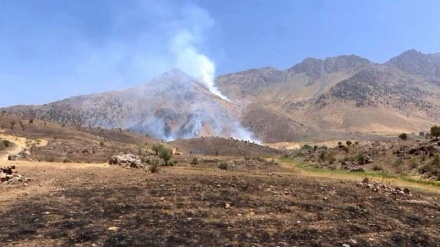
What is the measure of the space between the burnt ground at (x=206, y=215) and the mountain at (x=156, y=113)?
396 feet

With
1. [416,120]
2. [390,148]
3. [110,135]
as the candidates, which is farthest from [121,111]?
[390,148]

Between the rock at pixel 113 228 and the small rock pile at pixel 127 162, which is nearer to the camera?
the rock at pixel 113 228

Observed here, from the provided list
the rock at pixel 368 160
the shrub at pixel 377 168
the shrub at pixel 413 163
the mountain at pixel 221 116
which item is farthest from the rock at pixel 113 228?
the mountain at pixel 221 116

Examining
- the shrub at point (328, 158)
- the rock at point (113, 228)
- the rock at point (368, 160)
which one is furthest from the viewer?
the shrub at point (328, 158)

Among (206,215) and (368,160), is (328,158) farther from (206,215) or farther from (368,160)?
(206,215)

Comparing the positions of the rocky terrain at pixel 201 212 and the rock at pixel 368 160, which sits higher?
the rock at pixel 368 160

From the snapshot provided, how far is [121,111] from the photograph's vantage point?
17775cm

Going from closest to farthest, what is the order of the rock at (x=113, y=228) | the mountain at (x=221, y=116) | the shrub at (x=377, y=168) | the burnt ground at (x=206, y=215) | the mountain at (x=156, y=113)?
the burnt ground at (x=206, y=215)
the rock at (x=113, y=228)
the shrub at (x=377, y=168)
the mountain at (x=156, y=113)
the mountain at (x=221, y=116)

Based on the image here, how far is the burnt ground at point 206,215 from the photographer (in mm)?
10945

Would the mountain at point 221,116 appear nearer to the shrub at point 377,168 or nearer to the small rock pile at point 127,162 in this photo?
the shrub at point 377,168

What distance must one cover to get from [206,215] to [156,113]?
153 metres

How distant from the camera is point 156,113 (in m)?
164

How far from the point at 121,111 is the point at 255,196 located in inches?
6521

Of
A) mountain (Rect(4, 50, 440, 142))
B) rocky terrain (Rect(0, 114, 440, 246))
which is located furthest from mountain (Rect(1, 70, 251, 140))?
rocky terrain (Rect(0, 114, 440, 246))
